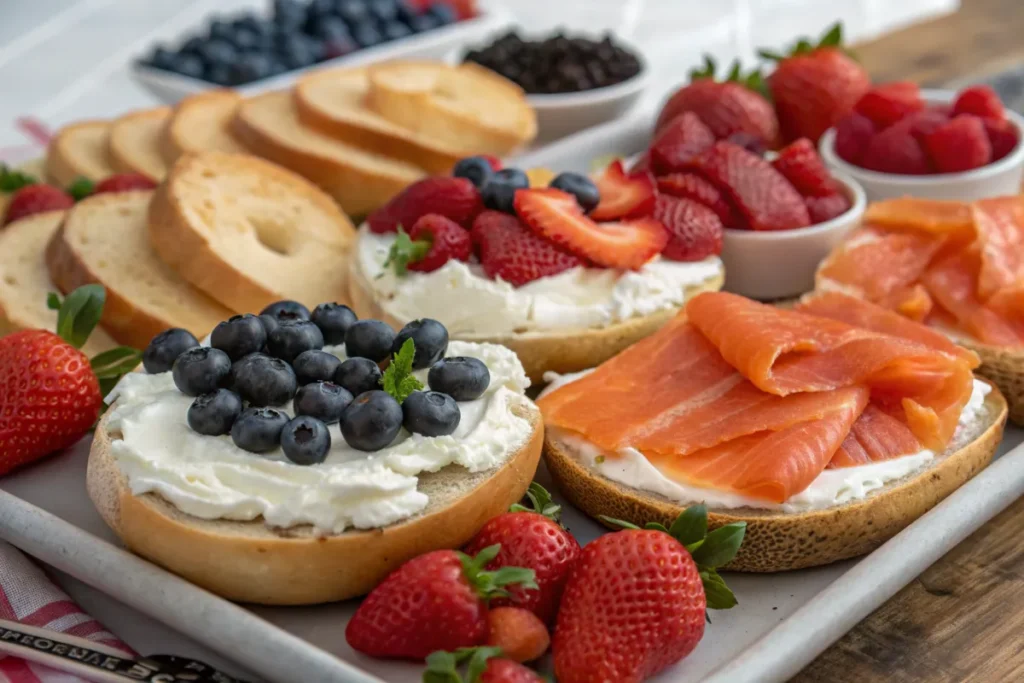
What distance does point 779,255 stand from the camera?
3133 millimetres

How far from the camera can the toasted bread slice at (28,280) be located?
111 inches

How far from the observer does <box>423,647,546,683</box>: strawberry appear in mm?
1656

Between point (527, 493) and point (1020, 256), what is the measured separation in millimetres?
1389

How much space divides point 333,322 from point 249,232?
36.1 inches

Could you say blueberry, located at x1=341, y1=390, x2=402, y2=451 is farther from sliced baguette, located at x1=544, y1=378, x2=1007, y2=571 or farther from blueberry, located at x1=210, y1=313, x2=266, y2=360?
sliced baguette, located at x1=544, y1=378, x2=1007, y2=571

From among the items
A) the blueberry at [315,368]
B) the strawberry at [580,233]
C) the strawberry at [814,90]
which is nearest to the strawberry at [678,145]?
the strawberry at [580,233]

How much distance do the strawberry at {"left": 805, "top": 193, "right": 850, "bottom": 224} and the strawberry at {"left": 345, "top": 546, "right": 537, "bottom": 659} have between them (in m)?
1.77

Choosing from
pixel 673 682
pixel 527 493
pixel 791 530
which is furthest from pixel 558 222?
pixel 673 682

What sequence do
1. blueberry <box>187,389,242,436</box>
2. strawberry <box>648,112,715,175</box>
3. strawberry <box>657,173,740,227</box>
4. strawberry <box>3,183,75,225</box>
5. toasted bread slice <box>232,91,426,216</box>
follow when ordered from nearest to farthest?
blueberry <box>187,389,242,436</box>
strawberry <box>657,173,740,227</box>
strawberry <box>648,112,715,175</box>
strawberry <box>3,183,75,225</box>
toasted bread slice <box>232,91,426,216</box>

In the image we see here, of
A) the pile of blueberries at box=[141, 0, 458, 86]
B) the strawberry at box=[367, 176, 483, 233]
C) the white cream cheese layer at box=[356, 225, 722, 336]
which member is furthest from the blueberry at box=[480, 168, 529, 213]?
the pile of blueberries at box=[141, 0, 458, 86]

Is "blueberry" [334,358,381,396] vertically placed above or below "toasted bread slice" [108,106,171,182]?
above

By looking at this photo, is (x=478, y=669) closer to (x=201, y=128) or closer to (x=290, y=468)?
(x=290, y=468)

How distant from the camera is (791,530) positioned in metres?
2.08

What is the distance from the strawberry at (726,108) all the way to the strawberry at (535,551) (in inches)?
76.2
